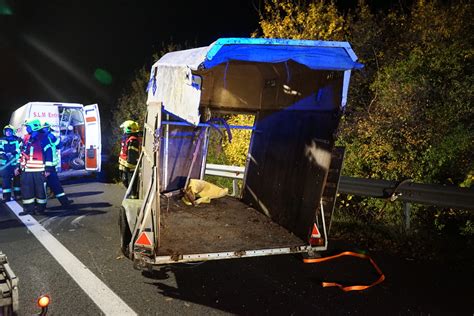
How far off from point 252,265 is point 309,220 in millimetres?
948

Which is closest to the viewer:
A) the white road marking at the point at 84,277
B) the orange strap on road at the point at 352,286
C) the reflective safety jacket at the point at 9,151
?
the white road marking at the point at 84,277

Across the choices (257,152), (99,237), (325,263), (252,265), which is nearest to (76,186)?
(99,237)

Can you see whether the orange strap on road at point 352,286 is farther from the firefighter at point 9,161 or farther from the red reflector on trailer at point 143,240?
the firefighter at point 9,161

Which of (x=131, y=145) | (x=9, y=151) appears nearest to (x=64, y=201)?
(x=131, y=145)

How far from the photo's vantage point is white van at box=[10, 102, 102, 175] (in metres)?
10.7

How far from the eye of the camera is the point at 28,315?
10.5 ft

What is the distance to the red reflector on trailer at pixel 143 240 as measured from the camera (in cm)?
371

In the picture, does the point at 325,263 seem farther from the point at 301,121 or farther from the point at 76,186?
the point at 76,186

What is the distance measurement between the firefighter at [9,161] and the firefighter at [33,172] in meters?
1.56

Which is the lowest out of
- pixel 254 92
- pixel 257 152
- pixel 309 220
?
pixel 309 220

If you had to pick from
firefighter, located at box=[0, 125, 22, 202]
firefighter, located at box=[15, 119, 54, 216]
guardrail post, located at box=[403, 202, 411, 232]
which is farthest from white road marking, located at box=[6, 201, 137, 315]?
guardrail post, located at box=[403, 202, 411, 232]

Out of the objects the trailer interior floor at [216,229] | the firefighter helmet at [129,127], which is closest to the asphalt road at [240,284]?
the trailer interior floor at [216,229]

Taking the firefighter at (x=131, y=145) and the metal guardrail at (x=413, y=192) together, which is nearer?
the metal guardrail at (x=413, y=192)

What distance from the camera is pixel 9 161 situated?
831 centimetres
